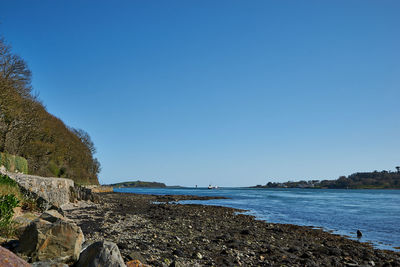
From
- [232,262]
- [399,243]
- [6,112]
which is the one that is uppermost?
[6,112]

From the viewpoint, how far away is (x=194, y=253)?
1188 cm

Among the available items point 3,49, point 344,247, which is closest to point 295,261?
point 344,247

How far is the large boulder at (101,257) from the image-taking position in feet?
21.1

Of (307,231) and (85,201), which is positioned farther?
(85,201)

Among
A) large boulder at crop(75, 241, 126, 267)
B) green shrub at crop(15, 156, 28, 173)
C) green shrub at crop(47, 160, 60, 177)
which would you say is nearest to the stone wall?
green shrub at crop(15, 156, 28, 173)

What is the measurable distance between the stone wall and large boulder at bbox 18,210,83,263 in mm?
11243

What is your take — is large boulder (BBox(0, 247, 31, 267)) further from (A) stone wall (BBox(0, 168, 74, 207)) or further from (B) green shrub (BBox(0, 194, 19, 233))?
(A) stone wall (BBox(0, 168, 74, 207))

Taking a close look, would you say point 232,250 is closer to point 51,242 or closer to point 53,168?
point 51,242

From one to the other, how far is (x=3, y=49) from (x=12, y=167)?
16542 mm

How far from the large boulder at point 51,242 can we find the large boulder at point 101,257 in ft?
1.22

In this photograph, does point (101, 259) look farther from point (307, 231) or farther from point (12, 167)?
point (12, 167)

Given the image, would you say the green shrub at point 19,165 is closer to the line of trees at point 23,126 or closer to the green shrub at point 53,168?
the line of trees at point 23,126

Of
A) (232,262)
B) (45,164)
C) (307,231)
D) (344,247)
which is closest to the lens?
(232,262)

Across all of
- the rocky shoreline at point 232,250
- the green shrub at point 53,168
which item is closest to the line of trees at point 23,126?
the green shrub at point 53,168
